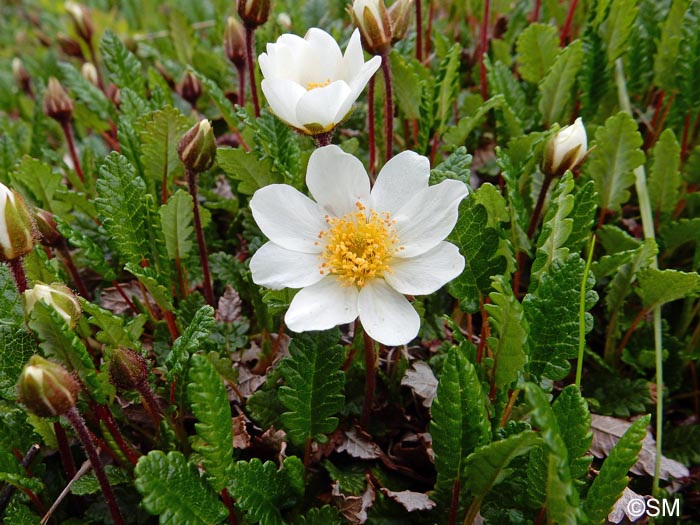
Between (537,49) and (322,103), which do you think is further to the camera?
(537,49)

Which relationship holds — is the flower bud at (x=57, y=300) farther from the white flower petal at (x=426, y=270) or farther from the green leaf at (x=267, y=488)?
the white flower petal at (x=426, y=270)

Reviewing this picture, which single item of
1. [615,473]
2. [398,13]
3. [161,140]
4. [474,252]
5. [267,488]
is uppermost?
[398,13]

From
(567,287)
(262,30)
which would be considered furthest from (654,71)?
(262,30)

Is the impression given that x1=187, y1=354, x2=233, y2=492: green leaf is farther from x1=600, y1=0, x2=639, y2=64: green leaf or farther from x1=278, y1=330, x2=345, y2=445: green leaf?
x1=600, y1=0, x2=639, y2=64: green leaf

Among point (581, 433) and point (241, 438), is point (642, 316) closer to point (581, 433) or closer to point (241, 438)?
point (581, 433)

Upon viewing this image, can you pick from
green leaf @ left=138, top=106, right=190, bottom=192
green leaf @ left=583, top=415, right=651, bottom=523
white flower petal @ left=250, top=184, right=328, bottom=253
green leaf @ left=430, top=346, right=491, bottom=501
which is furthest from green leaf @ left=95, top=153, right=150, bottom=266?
green leaf @ left=583, top=415, right=651, bottom=523

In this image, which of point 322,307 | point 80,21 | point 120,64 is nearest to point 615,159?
point 322,307

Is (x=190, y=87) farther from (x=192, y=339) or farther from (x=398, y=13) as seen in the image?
(x=192, y=339)
